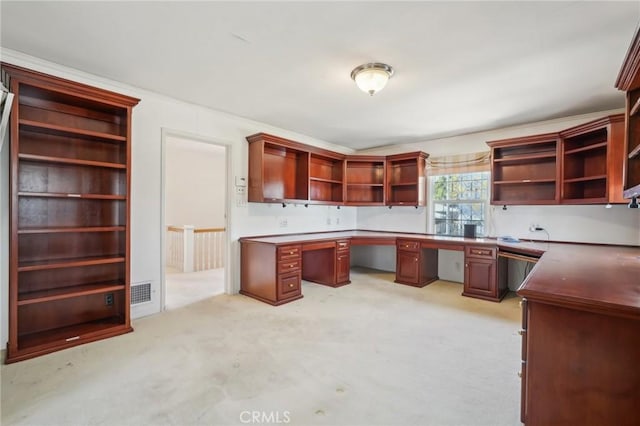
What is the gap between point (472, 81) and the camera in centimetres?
300

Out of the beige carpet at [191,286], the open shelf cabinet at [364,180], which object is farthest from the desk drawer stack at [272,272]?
the open shelf cabinet at [364,180]

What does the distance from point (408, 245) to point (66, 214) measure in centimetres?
431

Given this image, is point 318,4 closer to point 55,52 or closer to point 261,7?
point 261,7

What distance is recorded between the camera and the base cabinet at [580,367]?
1251 millimetres

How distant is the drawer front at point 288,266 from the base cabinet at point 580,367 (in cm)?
277

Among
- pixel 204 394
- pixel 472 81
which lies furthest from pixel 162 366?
pixel 472 81

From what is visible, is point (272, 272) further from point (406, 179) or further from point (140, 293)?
point (406, 179)

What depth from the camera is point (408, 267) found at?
15.7ft

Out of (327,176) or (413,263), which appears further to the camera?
(327,176)

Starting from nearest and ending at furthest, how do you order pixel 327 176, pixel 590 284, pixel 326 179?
pixel 590 284 → pixel 326 179 → pixel 327 176

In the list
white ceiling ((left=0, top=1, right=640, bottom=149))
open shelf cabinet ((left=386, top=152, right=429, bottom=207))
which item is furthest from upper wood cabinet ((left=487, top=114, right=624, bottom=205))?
open shelf cabinet ((left=386, top=152, right=429, bottom=207))

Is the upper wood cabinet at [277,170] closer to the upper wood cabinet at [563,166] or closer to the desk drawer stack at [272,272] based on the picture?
the desk drawer stack at [272,272]

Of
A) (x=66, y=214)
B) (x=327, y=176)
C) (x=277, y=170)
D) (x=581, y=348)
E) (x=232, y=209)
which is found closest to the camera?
(x=581, y=348)

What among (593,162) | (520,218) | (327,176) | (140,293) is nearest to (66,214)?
(140,293)
